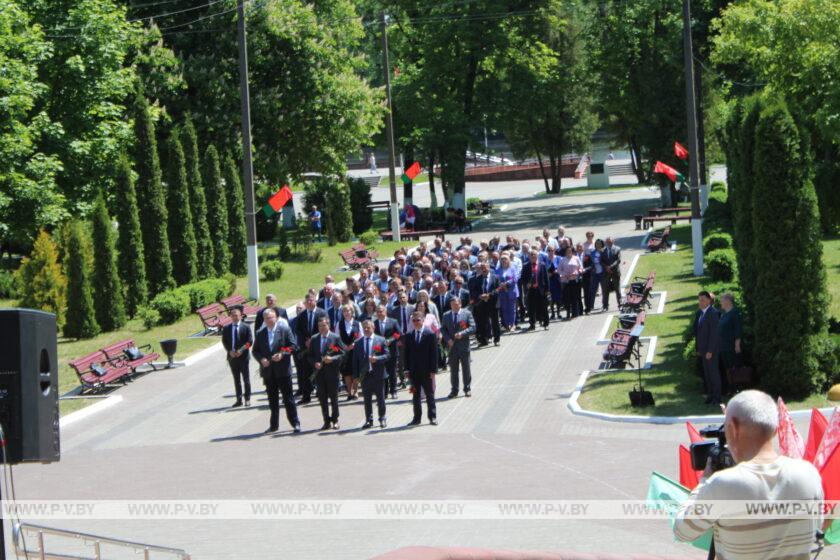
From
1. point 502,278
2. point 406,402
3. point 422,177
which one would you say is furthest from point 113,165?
point 422,177

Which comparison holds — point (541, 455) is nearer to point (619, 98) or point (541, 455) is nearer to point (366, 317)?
point (366, 317)

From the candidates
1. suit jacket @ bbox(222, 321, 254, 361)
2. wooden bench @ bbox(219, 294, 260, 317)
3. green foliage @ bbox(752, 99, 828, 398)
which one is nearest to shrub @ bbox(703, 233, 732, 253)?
wooden bench @ bbox(219, 294, 260, 317)

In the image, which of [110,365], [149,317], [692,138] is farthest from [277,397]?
[692,138]

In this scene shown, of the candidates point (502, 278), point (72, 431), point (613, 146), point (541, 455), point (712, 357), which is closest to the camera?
point (541, 455)

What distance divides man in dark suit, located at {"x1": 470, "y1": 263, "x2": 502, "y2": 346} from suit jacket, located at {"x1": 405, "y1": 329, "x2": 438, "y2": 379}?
19.5 ft

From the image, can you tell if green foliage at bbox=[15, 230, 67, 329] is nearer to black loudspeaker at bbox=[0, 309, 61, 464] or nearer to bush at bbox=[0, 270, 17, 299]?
bush at bbox=[0, 270, 17, 299]

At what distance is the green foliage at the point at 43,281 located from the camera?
95.3ft

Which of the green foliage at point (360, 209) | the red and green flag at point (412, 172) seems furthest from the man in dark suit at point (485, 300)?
the green foliage at point (360, 209)

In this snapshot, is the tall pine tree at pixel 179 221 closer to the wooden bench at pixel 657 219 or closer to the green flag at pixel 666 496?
the wooden bench at pixel 657 219

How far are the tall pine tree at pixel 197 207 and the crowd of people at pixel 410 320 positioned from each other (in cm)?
858

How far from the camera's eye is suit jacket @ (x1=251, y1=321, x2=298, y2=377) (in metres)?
17.1

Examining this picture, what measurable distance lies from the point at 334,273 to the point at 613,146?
37.0 m

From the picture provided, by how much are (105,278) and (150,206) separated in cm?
291

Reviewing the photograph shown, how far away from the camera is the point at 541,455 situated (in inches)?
581
